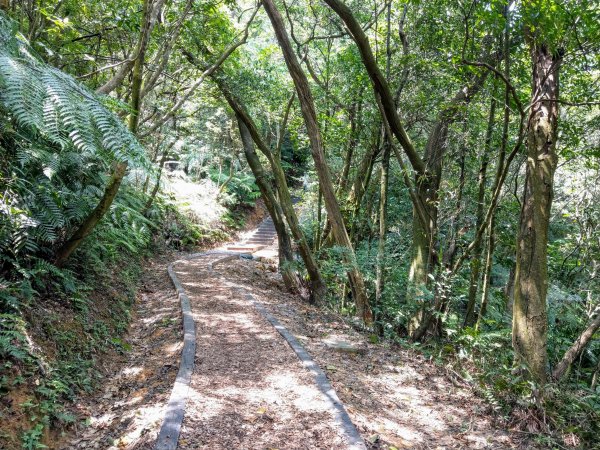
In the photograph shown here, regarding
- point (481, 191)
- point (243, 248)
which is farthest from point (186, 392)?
point (243, 248)

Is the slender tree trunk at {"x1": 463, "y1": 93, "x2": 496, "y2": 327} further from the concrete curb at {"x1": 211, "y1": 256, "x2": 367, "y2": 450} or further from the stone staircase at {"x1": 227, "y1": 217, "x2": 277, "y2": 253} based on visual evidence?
the stone staircase at {"x1": 227, "y1": 217, "x2": 277, "y2": 253}

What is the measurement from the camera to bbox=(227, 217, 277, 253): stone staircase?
1706 centimetres

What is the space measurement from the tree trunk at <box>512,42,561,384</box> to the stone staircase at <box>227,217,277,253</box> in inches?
478

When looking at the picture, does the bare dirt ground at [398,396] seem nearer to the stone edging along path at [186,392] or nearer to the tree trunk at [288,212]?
the stone edging along path at [186,392]

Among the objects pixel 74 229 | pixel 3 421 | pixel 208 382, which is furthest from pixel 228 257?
pixel 3 421

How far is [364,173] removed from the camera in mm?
10719

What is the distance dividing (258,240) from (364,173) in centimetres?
1027

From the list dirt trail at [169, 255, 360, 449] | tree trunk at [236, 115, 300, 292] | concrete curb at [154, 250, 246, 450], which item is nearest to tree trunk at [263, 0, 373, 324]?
dirt trail at [169, 255, 360, 449]

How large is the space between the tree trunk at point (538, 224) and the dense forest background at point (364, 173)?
0.02 meters

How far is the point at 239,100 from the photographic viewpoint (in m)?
10.1

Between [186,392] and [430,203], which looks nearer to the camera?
[186,392]

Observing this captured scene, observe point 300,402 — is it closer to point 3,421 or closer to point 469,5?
point 3,421

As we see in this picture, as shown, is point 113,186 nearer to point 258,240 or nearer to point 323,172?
point 323,172

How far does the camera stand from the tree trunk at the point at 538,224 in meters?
5.11
